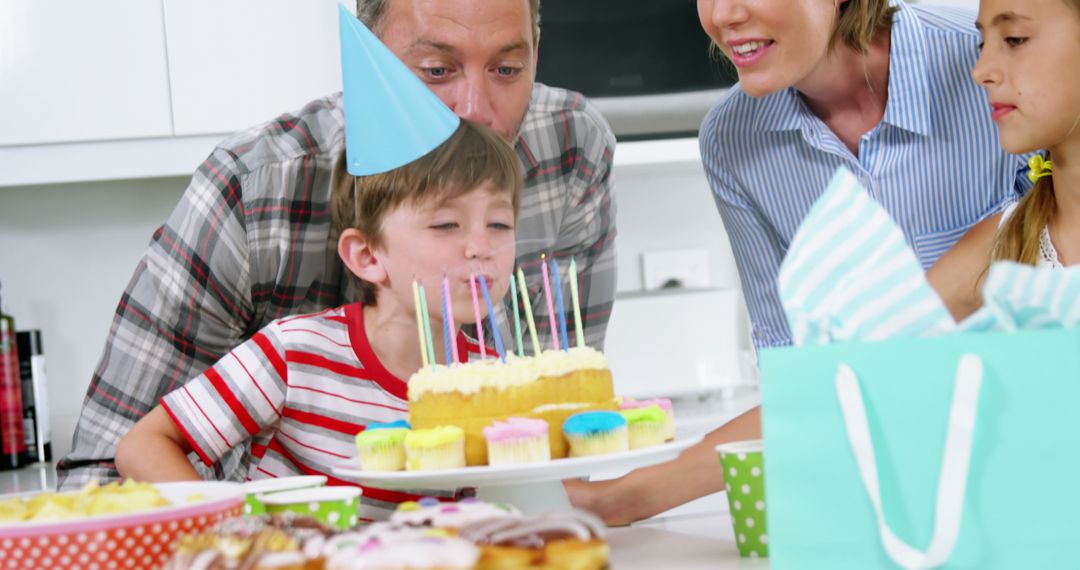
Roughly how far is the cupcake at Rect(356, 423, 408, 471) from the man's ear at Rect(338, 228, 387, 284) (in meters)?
0.50

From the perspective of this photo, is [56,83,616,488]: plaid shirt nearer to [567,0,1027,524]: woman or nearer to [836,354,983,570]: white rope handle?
[567,0,1027,524]: woman

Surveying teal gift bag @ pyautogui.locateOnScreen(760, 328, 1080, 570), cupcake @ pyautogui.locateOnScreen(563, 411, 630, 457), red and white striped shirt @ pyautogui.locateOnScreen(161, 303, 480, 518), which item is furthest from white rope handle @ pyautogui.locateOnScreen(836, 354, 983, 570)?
red and white striped shirt @ pyautogui.locateOnScreen(161, 303, 480, 518)

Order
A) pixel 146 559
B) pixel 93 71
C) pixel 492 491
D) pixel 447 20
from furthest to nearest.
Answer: pixel 93 71
pixel 447 20
pixel 492 491
pixel 146 559

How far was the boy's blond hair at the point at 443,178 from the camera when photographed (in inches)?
49.5

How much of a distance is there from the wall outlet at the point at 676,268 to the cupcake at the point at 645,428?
6.33 feet

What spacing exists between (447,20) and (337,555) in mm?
1023

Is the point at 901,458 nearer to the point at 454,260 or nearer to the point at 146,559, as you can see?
the point at 146,559

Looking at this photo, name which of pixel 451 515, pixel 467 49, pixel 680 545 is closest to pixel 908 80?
pixel 467 49

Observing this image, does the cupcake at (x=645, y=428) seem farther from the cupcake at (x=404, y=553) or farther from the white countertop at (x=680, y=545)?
the cupcake at (x=404, y=553)

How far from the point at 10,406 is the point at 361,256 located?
1.43 meters

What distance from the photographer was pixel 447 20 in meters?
1.42

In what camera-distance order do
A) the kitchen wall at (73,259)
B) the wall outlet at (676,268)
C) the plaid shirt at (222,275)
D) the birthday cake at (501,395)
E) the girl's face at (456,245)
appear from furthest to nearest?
the wall outlet at (676,268), the kitchen wall at (73,259), the plaid shirt at (222,275), the girl's face at (456,245), the birthday cake at (501,395)

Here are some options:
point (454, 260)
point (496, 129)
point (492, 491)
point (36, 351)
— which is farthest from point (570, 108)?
point (36, 351)

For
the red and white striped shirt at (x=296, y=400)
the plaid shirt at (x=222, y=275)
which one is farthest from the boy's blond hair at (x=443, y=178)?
the plaid shirt at (x=222, y=275)
